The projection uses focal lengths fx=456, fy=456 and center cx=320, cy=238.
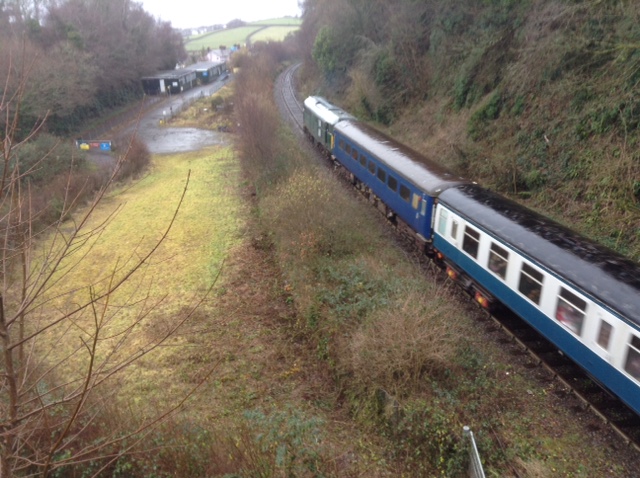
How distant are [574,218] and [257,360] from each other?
33.4 feet

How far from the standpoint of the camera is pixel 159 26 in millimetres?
72875

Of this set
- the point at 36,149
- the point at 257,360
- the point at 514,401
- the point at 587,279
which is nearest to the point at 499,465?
the point at 514,401

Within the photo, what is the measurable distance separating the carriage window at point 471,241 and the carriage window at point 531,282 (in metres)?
1.53

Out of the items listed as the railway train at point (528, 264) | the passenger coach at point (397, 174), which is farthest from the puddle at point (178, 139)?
the railway train at point (528, 264)

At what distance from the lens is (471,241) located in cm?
1055

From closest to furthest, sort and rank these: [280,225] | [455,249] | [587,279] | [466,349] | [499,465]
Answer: [499,465]
[587,279]
[466,349]
[455,249]
[280,225]

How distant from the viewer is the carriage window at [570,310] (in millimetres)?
7668

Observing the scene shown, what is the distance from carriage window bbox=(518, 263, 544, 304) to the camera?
856 centimetres

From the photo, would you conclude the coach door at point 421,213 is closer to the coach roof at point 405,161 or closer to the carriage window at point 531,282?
the coach roof at point 405,161

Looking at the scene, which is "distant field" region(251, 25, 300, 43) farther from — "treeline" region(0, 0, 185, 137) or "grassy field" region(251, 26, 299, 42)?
"treeline" region(0, 0, 185, 137)

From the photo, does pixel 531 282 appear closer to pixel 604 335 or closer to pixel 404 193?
pixel 604 335

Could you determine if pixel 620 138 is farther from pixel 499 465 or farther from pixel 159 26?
pixel 159 26

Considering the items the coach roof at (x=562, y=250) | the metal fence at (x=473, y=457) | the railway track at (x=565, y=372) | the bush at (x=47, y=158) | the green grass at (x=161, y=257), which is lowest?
the green grass at (x=161, y=257)

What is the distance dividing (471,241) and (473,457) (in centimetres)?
507
